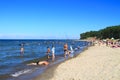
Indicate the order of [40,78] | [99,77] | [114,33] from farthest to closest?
[114,33] < [40,78] < [99,77]

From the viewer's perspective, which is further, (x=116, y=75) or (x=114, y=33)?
(x=114, y=33)

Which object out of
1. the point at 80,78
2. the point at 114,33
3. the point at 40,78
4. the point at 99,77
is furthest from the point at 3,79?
the point at 114,33

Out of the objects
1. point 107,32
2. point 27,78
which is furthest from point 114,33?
point 27,78

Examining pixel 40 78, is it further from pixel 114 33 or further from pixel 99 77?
pixel 114 33

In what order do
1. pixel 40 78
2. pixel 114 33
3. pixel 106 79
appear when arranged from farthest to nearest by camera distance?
pixel 114 33 → pixel 40 78 → pixel 106 79

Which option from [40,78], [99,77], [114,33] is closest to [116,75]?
[99,77]

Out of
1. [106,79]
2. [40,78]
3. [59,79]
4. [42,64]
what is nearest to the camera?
[106,79]

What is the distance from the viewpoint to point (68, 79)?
1456cm

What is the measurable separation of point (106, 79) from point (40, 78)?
5376 mm

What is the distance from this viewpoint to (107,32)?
138m

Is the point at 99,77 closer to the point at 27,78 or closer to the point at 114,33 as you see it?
the point at 27,78

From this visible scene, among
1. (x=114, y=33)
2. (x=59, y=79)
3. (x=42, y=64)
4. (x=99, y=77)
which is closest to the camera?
(x=99, y=77)

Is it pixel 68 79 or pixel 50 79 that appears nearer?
pixel 68 79

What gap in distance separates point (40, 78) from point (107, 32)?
410 ft
